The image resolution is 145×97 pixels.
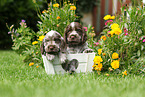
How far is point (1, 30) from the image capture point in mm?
8719

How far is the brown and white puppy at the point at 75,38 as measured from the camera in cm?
311

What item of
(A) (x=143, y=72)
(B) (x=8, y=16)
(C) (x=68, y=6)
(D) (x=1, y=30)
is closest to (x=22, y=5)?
(B) (x=8, y=16)

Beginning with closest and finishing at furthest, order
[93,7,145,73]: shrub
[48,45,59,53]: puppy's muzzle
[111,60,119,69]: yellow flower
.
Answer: [48,45,59,53]: puppy's muzzle, [111,60,119,69]: yellow flower, [93,7,145,73]: shrub

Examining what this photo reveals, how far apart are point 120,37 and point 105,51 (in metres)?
0.38

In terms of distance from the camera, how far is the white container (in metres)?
3.15

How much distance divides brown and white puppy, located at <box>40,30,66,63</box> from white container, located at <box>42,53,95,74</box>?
0.12 m

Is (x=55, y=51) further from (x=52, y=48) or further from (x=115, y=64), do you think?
(x=115, y=64)

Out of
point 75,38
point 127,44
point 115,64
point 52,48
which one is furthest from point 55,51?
point 127,44

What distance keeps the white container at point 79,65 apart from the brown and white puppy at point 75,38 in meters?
0.11

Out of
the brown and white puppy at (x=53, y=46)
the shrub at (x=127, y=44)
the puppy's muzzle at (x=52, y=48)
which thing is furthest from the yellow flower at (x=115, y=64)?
the puppy's muzzle at (x=52, y=48)

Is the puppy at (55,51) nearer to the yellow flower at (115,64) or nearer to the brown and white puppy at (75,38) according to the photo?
the brown and white puppy at (75,38)

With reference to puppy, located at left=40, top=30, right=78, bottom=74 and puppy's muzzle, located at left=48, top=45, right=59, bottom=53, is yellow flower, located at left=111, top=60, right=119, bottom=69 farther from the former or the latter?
puppy's muzzle, located at left=48, top=45, right=59, bottom=53

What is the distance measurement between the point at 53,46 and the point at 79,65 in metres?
0.63

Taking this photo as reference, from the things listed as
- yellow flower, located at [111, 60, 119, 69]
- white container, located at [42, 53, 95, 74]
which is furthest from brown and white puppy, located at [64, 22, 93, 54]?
yellow flower, located at [111, 60, 119, 69]
